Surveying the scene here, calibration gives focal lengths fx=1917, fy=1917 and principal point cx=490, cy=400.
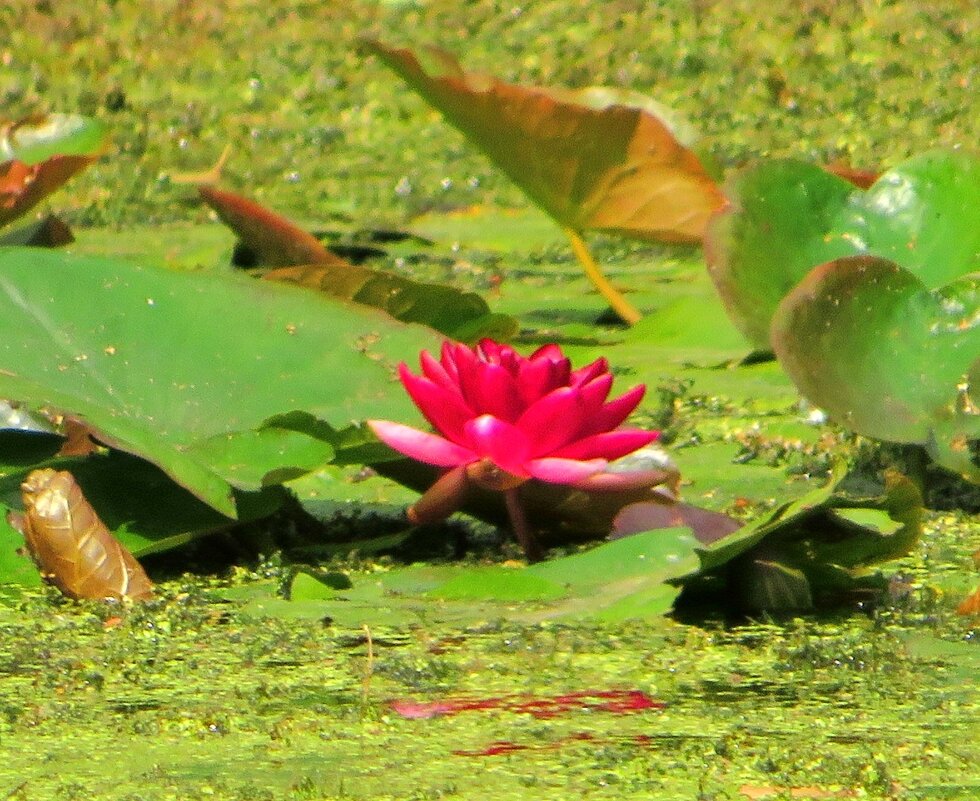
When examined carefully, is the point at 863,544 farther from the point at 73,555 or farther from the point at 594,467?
the point at 73,555

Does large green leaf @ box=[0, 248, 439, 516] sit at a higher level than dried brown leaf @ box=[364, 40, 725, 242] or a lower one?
lower

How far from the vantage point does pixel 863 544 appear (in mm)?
1591

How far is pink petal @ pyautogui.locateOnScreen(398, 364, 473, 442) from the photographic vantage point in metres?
1.64

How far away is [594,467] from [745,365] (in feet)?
2.74

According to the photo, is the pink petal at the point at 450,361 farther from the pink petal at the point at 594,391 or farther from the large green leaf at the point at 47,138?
the large green leaf at the point at 47,138

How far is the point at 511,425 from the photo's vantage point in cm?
164

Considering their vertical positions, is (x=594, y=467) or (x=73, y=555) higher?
(x=594, y=467)

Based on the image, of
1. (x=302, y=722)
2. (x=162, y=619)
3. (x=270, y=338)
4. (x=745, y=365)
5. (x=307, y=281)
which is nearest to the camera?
(x=302, y=722)

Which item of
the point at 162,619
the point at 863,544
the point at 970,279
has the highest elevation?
the point at 970,279

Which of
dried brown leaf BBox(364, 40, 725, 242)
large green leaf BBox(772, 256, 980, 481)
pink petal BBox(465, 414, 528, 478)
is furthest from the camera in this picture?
→ dried brown leaf BBox(364, 40, 725, 242)

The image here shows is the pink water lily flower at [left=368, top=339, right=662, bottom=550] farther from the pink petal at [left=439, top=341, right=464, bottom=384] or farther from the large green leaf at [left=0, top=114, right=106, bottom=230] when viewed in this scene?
the large green leaf at [left=0, top=114, right=106, bottom=230]

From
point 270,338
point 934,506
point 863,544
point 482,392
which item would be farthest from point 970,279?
point 270,338

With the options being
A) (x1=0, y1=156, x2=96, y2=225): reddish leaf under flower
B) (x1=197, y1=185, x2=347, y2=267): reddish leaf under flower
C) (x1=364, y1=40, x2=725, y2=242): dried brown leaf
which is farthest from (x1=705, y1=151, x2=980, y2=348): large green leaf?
(x1=0, y1=156, x2=96, y2=225): reddish leaf under flower

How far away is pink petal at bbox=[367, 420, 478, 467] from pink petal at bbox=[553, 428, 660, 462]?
8cm
